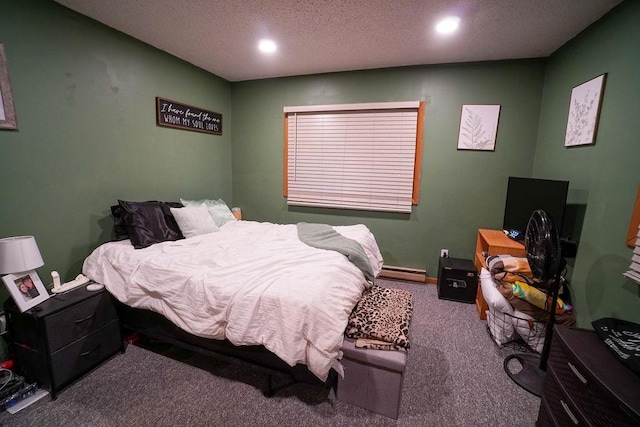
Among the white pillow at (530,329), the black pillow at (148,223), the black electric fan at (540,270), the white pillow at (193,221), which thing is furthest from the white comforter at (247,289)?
the white pillow at (530,329)

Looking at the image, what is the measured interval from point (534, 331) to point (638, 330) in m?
0.82

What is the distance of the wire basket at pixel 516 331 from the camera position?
2061mm

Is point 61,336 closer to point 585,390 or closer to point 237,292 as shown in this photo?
point 237,292

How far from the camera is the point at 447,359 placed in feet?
6.73

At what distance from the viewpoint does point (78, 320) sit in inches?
70.2

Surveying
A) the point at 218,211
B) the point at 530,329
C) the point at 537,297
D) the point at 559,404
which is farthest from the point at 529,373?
the point at 218,211

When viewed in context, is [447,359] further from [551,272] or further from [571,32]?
[571,32]

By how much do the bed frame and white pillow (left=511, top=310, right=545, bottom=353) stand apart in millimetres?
1494

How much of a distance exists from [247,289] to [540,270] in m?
1.84

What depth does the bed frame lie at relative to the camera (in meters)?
1.66

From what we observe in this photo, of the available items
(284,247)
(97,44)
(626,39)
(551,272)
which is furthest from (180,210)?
(626,39)

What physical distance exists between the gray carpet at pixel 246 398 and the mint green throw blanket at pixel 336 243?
781mm

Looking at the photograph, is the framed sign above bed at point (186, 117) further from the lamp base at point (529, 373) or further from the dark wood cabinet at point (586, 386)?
the lamp base at point (529, 373)

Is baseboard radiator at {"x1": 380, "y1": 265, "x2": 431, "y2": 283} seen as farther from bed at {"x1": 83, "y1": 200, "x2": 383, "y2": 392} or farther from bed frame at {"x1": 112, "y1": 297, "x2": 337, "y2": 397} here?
bed frame at {"x1": 112, "y1": 297, "x2": 337, "y2": 397}
